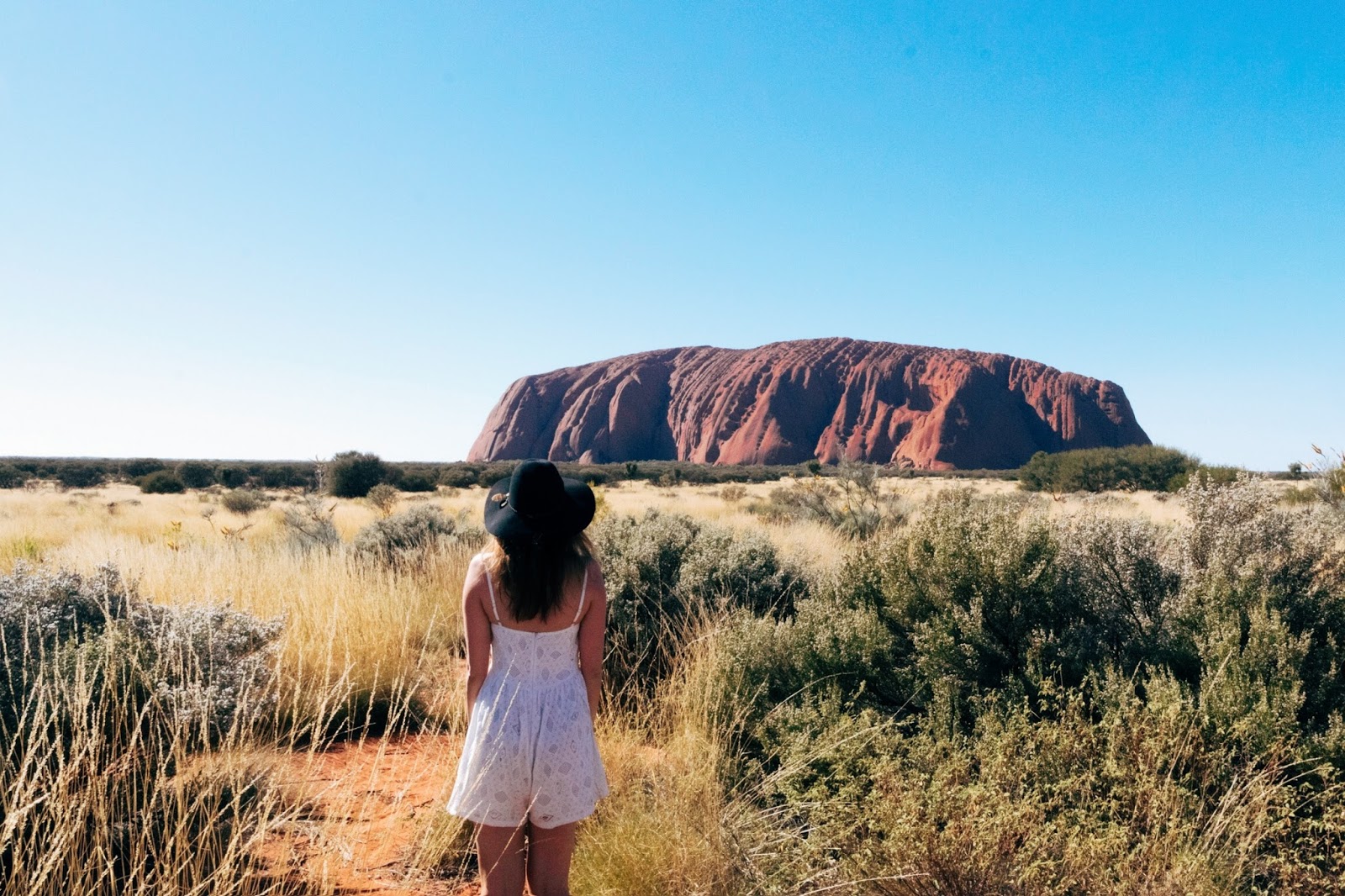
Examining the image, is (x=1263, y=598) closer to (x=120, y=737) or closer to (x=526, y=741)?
(x=526, y=741)

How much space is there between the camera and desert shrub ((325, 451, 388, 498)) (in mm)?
28906

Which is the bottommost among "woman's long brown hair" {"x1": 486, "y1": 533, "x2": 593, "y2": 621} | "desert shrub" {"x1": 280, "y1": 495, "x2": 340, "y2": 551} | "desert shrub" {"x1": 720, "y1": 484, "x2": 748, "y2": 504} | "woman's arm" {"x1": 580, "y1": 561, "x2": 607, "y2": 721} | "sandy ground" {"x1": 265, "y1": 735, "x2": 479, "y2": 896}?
"sandy ground" {"x1": 265, "y1": 735, "x2": 479, "y2": 896}

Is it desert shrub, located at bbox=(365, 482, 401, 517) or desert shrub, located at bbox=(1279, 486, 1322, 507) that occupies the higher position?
desert shrub, located at bbox=(1279, 486, 1322, 507)

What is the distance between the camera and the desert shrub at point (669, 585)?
21.4 feet

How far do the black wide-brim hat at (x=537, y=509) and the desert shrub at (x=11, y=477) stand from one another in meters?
45.1

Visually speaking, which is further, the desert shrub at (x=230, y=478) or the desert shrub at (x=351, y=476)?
the desert shrub at (x=230, y=478)

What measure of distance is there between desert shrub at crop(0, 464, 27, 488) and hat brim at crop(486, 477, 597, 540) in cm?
4505

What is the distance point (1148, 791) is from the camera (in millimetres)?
3035

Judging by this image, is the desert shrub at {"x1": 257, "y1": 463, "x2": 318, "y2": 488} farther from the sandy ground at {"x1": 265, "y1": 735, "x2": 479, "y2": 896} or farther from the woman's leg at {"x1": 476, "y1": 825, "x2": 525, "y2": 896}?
the woman's leg at {"x1": 476, "y1": 825, "x2": 525, "y2": 896}

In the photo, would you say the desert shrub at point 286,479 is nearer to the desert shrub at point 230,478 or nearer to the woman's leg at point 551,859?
the desert shrub at point 230,478

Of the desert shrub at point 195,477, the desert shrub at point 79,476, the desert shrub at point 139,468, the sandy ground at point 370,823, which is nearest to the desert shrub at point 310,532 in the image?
the sandy ground at point 370,823

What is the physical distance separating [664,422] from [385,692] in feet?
360

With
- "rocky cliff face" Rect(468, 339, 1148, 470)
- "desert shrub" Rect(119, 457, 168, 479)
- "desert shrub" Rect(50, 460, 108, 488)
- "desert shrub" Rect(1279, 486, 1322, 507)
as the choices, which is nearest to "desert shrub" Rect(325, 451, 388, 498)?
"desert shrub" Rect(50, 460, 108, 488)

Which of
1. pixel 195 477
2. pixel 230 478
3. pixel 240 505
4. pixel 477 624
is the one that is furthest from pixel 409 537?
pixel 195 477
